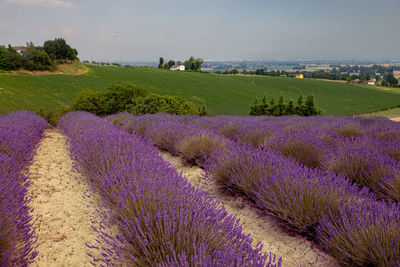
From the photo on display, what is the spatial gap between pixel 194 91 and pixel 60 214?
3497 cm

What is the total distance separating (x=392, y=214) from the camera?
5.61ft

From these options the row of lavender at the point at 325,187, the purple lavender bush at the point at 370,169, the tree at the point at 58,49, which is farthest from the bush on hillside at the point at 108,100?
the tree at the point at 58,49

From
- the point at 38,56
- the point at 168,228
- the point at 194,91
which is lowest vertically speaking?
the point at 194,91

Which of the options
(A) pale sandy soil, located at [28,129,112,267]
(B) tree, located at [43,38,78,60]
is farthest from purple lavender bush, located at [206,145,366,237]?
(B) tree, located at [43,38,78,60]

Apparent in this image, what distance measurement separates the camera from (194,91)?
36.6 metres

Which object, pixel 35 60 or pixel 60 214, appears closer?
pixel 60 214

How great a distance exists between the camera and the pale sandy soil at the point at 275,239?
179 centimetres

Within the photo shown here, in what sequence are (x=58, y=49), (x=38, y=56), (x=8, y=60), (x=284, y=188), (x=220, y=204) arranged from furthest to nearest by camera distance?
(x=58, y=49) < (x=38, y=56) < (x=8, y=60) < (x=220, y=204) < (x=284, y=188)

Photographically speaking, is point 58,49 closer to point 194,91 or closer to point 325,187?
point 194,91

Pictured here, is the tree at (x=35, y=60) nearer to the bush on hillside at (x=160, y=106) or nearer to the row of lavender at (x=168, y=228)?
the bush on hillside at (x=160, y=106)

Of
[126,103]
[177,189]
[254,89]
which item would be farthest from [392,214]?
[254,89]

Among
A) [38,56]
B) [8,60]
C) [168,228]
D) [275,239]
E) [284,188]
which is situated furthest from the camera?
[38,56]

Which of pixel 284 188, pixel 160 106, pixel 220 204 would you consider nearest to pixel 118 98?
pixel 160 106

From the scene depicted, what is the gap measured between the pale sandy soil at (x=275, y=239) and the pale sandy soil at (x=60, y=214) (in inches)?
53.0
